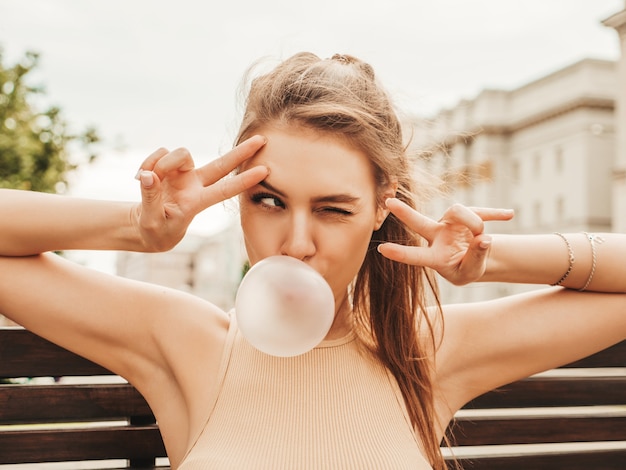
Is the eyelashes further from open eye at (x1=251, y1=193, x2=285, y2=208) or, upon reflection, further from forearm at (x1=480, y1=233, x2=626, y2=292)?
forearm at (x1=480, y1=233, x2=626, y2=292)

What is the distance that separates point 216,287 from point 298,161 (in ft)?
321

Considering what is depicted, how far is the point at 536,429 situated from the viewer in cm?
260

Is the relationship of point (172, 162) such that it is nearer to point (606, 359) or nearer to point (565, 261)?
point (565, 261)

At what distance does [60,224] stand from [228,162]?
1.54ft

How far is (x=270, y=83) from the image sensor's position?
2.01m

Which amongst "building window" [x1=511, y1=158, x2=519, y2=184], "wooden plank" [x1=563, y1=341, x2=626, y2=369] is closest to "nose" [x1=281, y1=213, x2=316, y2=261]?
"wooden plank" [x1=563, y1=341, x2=626, y2=369]

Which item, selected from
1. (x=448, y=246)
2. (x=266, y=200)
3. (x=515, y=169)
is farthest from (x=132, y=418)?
(x=515, y=169)

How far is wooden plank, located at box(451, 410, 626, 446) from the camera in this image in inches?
99.0

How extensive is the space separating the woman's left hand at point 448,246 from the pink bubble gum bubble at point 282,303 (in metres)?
0.24

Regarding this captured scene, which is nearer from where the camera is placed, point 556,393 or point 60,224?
point 60,224

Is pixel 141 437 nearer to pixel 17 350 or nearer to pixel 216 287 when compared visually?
pixel 17 350

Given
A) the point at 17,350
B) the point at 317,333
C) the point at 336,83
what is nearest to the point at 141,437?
the point at 17,350

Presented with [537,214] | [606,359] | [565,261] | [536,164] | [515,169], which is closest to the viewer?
[565,261]

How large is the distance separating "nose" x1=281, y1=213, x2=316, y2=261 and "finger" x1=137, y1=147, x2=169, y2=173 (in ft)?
1.16
